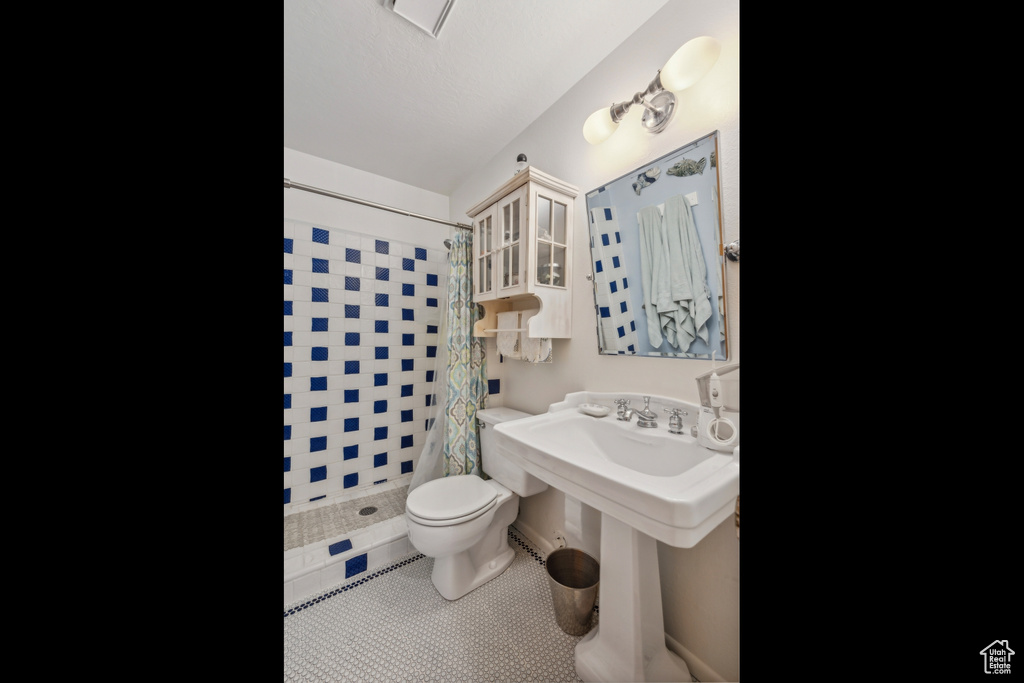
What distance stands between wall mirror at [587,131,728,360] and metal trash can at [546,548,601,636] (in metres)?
0.78

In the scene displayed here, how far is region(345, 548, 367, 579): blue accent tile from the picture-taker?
1476 mm

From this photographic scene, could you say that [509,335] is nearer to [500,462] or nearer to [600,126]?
[500,462]

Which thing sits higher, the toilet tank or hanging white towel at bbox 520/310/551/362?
hanging white towel at bbox 520/310/551/362

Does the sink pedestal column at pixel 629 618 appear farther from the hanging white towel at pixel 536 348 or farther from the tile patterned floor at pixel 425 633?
the hanging white towel at pixel 536 348

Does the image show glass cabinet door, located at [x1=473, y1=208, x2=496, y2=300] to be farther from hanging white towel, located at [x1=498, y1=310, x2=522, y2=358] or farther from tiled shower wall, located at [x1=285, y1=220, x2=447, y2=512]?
tiled shower wall, located at [x1=285, y1=220, x2=447, y2=512]

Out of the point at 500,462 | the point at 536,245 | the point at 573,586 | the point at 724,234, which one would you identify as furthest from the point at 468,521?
the point at 724,234

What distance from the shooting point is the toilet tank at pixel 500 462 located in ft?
4.82

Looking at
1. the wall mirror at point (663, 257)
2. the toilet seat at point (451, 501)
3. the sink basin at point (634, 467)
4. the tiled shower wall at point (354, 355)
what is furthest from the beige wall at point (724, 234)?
the tiled shower wall at point (354, 355)

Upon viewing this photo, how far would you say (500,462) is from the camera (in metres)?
1.62

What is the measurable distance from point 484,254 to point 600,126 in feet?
2.37

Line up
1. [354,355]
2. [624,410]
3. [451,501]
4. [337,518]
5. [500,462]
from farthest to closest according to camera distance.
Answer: [354,355]
[337,518]
[500,462]
[451,501]
[624,410]

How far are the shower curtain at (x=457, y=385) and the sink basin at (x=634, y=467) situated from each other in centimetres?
64

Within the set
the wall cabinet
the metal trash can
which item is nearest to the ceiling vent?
the wall cabinet
